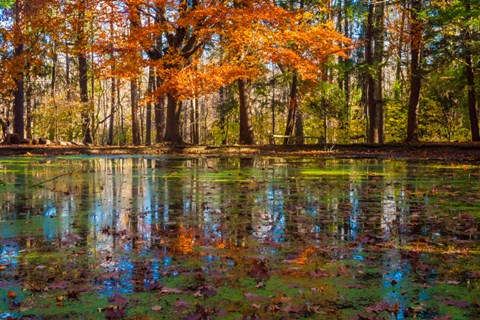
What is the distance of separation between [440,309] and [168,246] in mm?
2456

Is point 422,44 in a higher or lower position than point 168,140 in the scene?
higher

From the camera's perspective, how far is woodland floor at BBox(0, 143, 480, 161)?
60.2 ft

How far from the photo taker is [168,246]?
14.8 ft

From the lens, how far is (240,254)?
423 centimetres

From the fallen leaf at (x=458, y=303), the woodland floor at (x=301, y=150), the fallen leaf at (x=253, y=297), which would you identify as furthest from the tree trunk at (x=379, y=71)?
the fallen leaf at (x=253, y=297)

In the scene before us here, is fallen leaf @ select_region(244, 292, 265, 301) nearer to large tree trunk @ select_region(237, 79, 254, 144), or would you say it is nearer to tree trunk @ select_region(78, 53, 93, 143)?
large tree trunk @ select_region(237, 79, 254, 144)

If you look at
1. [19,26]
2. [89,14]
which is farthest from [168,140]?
[19,26]

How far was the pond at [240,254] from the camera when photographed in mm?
2986

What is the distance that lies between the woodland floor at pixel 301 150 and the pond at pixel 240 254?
10356 millimetres

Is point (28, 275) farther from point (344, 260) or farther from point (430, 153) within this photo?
point (430, 153)

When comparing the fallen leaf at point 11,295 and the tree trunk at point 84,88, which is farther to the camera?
the tree trunk at point 84,88

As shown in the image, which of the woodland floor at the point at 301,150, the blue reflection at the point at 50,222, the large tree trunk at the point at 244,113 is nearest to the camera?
the blue reflection at the point at 50,222

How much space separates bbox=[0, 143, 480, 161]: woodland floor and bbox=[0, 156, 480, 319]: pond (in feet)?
34.0

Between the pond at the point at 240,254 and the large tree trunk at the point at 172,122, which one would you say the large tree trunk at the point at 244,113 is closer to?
the large tree trunk at the point at 172,122
